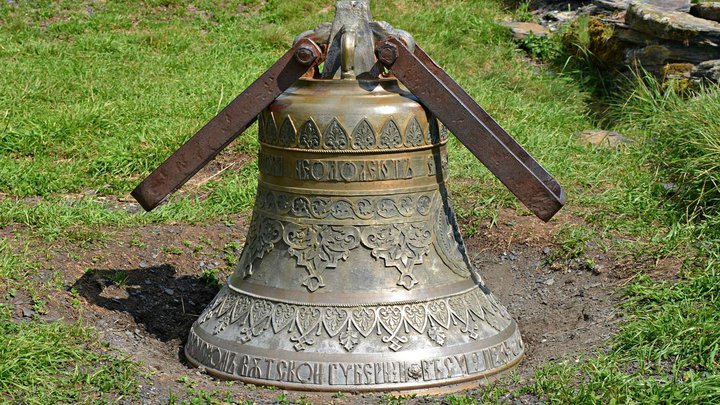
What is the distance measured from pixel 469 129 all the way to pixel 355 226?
588mm

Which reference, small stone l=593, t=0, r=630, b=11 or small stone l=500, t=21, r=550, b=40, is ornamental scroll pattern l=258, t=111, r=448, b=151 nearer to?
small stone l=593, t=0, r=630, b=11

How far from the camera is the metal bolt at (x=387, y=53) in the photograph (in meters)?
3.93

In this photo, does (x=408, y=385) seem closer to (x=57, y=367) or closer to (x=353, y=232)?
(x=353, y=232)

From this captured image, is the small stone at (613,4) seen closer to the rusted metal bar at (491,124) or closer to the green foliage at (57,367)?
the rusted metal bar at (491,124)

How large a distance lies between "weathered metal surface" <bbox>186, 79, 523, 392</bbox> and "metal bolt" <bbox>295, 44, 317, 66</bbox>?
5.1 inches

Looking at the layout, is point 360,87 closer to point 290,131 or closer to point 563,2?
point 290,131

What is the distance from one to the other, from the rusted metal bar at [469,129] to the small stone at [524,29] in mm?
6049

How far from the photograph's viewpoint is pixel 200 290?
5168 mm

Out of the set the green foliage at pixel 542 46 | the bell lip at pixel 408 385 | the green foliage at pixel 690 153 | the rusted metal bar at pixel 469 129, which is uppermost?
the rusted metal bar at pixel 469 129

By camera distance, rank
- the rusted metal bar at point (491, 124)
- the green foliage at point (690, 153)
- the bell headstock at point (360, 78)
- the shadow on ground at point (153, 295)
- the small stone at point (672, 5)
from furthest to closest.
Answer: the small stone at point (672, 5), the green foliage at point (690, 153), the shadow on ground at point (153, 295), the rusted metal bar at point (491, 124), the bell headstock at point (360, 78)

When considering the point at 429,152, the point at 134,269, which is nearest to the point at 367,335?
the point at 429,152

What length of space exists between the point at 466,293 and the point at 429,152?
60 centimetres

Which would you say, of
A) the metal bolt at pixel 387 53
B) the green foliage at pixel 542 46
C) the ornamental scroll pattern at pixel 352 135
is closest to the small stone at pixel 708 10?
the green foliage at pixel 542 46

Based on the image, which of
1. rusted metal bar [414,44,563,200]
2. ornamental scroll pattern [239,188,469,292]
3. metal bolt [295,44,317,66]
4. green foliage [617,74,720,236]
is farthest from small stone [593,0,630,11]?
metal bolt [295,44,317,66]
